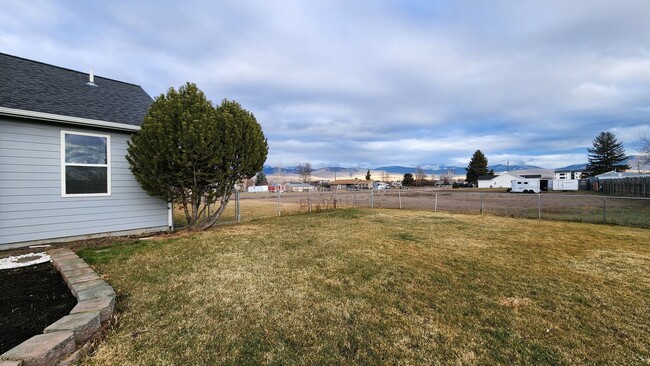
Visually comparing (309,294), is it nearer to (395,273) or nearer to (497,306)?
(395,273)

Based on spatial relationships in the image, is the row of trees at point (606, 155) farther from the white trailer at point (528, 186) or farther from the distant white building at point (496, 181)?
the white trailer at point (528, 186)

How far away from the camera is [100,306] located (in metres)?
2.60

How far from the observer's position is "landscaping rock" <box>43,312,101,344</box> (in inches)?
85.9

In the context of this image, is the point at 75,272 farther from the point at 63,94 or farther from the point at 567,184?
the point at 567,184

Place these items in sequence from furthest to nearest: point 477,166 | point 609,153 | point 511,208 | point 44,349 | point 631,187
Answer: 1. point 477,166
2. point 609,153
3. point 631,187
4. point 511,208
5. point 44,349

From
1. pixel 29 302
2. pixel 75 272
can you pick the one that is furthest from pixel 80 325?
pixel 75 272

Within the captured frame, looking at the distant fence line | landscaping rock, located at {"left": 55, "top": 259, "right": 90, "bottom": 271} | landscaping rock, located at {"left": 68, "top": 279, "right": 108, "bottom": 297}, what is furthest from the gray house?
the distant fence line

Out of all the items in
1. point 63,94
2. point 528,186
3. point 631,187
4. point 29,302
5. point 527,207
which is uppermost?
point 63,94

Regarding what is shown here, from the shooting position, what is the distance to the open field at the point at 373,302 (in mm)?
2213

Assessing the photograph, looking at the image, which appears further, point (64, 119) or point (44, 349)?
point (64, 119)

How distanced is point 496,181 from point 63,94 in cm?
7532

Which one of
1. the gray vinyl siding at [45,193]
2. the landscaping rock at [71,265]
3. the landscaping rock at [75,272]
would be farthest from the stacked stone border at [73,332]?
the gray vinyl siding at [45,193]

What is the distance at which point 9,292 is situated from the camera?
3.09 meters

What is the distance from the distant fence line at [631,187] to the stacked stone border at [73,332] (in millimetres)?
26061
